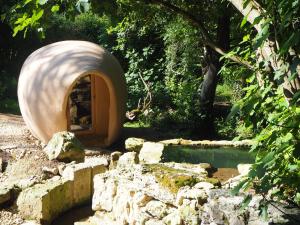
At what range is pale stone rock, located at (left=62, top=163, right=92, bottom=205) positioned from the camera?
5.90m

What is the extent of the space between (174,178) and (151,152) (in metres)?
3.00

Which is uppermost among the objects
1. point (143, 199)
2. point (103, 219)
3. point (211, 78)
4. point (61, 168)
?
point (211, 78)

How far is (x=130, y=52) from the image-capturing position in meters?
13.8

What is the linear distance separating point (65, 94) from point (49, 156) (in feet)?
4.11

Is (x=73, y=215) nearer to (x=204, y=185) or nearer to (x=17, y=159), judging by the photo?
(x=17, y=159)

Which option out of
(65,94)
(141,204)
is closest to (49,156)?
(65,94)

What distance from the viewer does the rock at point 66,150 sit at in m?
7.13

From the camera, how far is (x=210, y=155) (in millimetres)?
7660

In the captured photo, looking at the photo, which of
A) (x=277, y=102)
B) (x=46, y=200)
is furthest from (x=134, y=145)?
(x=277, y=102)

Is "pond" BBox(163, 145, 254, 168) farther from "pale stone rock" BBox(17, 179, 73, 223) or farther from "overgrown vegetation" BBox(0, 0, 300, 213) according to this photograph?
"pale stone rock" BBox(17, 179, 73, 223)

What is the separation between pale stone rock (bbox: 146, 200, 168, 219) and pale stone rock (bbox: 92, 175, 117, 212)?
661 mm

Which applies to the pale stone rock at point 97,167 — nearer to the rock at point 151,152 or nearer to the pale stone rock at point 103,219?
the rock at point 151,152

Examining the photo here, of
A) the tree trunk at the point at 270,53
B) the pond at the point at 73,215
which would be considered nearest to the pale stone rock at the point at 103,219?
the pond at the point at 73,215

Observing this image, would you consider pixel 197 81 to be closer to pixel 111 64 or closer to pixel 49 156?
pixel 111 64
